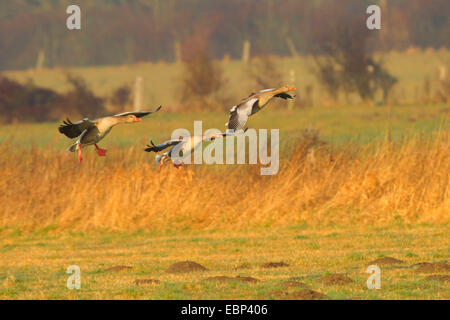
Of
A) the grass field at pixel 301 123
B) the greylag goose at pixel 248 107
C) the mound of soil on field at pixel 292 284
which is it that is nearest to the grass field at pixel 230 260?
the mound of soil on field at pixel 292 284

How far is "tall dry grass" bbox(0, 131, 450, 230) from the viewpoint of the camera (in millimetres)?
20203

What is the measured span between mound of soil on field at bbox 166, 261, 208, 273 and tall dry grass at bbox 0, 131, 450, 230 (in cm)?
537

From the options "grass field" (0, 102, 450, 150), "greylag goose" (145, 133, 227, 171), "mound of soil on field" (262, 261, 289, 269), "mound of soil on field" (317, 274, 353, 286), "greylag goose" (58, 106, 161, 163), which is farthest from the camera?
"grass field" (0, 102, 450, 150)

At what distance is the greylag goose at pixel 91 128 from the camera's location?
25.8 feet

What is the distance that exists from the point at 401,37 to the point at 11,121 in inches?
1961

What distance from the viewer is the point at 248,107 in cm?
793

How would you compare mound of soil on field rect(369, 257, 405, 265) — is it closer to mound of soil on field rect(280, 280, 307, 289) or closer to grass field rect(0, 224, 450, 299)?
grass field rect(0, 224, 450, 299)

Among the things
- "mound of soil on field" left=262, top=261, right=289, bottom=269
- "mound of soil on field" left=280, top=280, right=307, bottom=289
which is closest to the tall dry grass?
"mound of soil on field" left=262, top=261, right=289, bottom=269

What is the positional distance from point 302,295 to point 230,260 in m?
4.56

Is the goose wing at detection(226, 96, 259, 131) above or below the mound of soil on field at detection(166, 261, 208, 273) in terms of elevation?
above

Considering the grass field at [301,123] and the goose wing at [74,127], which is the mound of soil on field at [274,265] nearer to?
the goose wing at [74,127]

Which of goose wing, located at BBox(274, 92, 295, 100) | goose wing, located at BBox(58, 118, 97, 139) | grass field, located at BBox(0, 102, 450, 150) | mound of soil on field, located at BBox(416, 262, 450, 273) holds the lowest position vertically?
mound of soil on field, located at BBox(416, 262, 450, 273)

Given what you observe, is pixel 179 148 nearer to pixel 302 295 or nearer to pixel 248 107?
pixel 248 107

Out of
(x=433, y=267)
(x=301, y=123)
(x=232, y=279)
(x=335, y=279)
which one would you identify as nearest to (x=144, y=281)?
(x=232, y=279)
